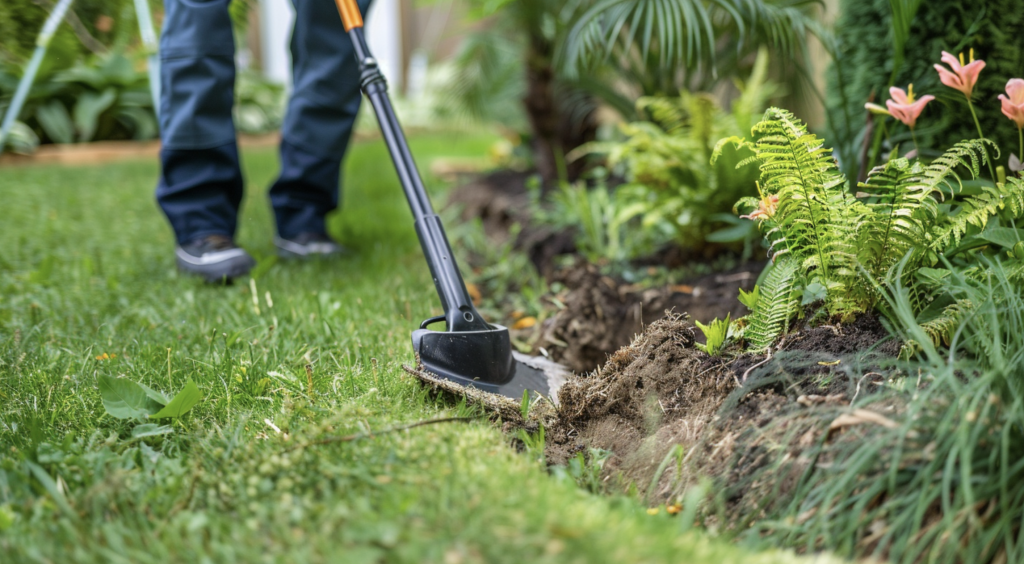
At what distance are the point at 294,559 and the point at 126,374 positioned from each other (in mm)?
814

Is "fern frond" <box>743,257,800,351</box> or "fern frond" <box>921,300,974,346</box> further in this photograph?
"fern frond" <box>743,257,800,351</box>

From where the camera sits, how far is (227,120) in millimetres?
2232

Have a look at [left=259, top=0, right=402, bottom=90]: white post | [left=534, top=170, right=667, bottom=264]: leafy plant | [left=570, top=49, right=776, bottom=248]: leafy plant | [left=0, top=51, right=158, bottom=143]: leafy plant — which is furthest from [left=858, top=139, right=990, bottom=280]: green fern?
[left=259, top=0, right=402, bottom=90]: white post

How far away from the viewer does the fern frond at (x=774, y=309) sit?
1.28 m

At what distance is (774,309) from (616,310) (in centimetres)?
68

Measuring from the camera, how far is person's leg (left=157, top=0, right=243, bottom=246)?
2.10 meters

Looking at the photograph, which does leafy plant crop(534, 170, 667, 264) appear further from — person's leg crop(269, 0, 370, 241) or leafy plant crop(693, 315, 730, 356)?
leafy plant crop(693, 315, 730, 356)

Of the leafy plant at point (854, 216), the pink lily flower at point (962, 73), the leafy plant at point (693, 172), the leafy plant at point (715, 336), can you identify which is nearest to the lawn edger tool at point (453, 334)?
the leafy plant at point (715, 336)

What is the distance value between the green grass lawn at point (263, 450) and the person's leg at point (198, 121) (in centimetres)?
27

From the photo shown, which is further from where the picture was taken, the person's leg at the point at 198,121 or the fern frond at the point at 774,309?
the person's leg at the point at 198,121

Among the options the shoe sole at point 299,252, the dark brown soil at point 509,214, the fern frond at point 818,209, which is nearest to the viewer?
the fern frond at point 818,209

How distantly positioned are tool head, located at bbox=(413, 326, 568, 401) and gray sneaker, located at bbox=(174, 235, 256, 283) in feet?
3.50

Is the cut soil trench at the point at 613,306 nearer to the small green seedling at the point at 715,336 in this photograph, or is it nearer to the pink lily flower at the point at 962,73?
the small green seedling at the point at 715,336

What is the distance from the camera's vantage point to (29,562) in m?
0.82
